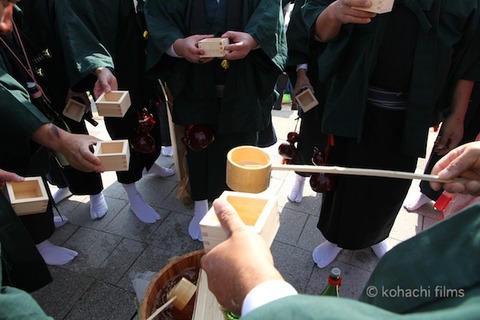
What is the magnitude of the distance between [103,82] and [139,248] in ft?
4.88

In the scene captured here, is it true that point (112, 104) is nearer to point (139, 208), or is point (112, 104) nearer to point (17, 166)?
point (17, 166)

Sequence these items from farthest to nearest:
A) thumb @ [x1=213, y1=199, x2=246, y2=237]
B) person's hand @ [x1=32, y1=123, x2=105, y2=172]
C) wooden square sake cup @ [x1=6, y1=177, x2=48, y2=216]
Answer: person's hand @ [x1=32, y1=123, x2=105, y2=172]
wooden square sake cup @ [x1=6, y1=177, x2=48, y2=216]
thumb @ [x1=213, y1=199, x2=246, y2=237]

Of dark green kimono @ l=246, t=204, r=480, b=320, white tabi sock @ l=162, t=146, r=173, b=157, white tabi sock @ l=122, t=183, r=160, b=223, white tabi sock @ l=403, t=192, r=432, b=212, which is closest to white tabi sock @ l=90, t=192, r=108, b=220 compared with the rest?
white tabi sock @ l=122, t=183, r=160, b=223

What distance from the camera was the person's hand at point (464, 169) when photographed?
1226 mm

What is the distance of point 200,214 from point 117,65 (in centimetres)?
146

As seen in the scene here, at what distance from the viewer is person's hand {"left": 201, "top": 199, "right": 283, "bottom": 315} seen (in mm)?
818

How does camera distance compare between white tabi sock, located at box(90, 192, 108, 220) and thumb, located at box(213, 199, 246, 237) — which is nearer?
thumb, located at box(213, 199, 246, 237)

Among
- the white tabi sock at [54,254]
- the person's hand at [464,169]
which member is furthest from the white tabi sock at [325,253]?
the white tabi sock at [54,254]

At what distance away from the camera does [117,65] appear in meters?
2.55

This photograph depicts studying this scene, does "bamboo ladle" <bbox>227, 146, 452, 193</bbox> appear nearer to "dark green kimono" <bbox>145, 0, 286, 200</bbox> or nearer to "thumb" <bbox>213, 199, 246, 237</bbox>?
"thumb" <bbox>213, 199, 246, 237</bbox>

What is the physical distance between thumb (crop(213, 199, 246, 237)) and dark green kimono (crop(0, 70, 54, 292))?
3.00 feet

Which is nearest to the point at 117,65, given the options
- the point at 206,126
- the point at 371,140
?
the point at 206,126

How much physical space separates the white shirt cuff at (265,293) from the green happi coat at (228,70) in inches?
64.9

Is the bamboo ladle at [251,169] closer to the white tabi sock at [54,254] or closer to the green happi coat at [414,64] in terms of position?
the green happi coat at [414,64]
